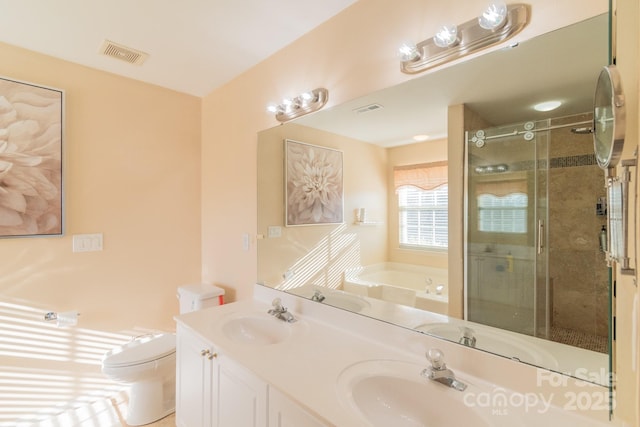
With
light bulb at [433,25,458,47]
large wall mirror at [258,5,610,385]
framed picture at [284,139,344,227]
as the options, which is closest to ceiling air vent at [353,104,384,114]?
large wall mirror at [258,5,610,385]

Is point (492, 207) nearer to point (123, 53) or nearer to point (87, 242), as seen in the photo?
point (123, 53)

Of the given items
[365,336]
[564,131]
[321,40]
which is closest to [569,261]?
[564,131]

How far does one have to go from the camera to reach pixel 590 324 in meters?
0.90

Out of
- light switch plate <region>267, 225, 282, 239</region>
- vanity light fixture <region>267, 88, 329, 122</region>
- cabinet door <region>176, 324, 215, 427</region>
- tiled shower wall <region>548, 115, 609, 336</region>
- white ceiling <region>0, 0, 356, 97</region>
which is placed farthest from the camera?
light switch plate <region>267, 225, 282, 239</region>

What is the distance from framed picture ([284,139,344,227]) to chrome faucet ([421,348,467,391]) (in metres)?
0.88

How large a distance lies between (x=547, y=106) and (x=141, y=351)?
251cm

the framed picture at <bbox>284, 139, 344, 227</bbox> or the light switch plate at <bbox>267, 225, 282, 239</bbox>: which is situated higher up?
the framed picture at <bbox>284, 139, 344, 227</bbox>

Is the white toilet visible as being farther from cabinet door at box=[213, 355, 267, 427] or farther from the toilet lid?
cabinet door at box=[213, 355, 267, 427]

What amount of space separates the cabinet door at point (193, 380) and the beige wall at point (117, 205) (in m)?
0.96

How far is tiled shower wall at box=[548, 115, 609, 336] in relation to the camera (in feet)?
2.86

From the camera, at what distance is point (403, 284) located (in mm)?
1397

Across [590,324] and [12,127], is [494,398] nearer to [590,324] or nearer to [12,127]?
[590,324]

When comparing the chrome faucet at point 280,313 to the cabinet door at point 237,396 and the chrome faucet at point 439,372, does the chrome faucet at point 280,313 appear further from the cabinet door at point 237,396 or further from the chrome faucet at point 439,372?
the chrome faucet at point 439,372

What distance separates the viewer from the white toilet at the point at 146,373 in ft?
5.97
